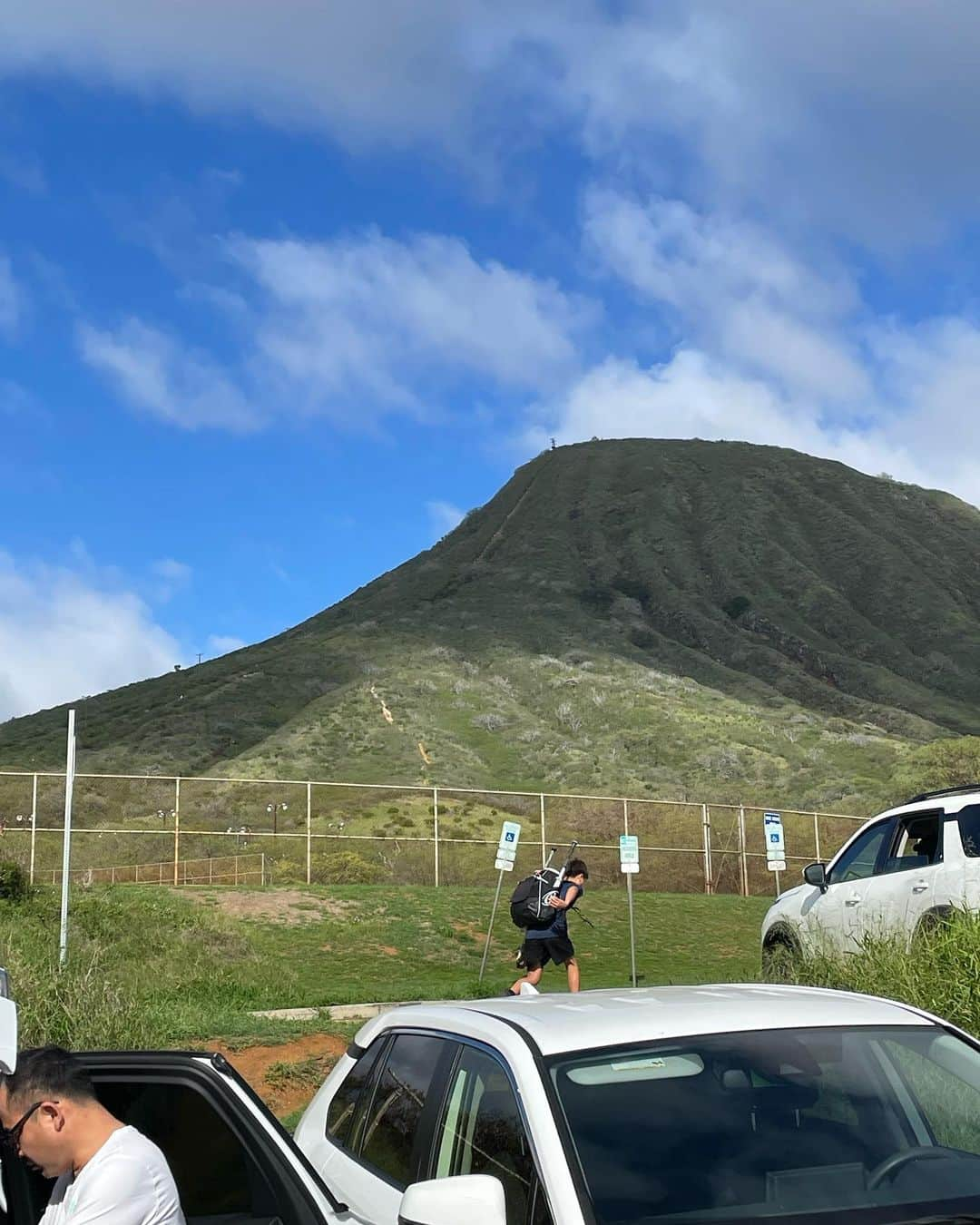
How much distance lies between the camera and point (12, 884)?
2136 cm

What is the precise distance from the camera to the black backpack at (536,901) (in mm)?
15648

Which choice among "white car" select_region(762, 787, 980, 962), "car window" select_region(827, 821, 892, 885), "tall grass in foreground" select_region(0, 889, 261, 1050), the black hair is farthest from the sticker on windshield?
"car window" select_region(827, 821, 892, 885)

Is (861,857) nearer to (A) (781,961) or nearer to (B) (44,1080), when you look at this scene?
(A) (781,961)

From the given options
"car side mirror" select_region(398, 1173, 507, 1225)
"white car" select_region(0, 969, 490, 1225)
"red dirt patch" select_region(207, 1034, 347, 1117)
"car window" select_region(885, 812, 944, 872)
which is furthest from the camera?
"red dirt patch" select_region(207, 1034, 347, 1117)

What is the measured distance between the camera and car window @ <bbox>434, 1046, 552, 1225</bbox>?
11.1 feet

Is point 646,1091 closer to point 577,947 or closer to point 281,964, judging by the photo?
point 281,964

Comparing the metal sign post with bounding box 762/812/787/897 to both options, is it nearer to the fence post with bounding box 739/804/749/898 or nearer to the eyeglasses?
the fence post with bounding box 739/804/749/898

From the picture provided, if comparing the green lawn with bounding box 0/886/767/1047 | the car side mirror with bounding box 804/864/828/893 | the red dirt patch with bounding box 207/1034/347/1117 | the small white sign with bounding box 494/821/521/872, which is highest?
the small white sign with bounding box 494/821/521/872

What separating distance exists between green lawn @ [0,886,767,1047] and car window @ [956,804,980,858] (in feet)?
21.3

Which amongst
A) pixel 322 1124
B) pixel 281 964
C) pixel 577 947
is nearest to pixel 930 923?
pixel 322 1124

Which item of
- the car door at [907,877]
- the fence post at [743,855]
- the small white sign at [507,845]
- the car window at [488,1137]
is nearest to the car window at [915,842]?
the car door at [907,877]

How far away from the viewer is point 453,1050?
13.5 feet

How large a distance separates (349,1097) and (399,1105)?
1.63ft

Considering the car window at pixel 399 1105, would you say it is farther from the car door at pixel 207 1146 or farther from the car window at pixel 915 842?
the car window at pixel 915 842
